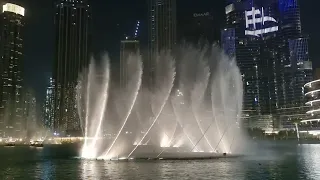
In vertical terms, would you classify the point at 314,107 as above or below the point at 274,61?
below

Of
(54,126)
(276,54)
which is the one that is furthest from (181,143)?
(276,54)

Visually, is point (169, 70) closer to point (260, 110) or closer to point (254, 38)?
point (260, 110)

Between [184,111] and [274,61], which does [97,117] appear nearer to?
[184,111]

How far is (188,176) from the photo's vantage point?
28297mm

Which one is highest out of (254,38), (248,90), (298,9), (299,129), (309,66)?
(298,9)

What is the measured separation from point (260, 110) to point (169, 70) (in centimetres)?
14203

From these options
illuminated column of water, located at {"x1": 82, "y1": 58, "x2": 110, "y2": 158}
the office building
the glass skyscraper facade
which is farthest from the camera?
the glass skyscraper facade

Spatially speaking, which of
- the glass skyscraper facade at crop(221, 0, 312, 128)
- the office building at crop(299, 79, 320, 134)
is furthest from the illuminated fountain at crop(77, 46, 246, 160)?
the glass skyscraper facade at crop(221, 0, 312, 128)

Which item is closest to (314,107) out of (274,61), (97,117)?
(274,61)

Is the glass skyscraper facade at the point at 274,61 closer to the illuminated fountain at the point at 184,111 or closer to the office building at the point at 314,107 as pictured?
the office building at the point at 314,107

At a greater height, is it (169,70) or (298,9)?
(298,9)

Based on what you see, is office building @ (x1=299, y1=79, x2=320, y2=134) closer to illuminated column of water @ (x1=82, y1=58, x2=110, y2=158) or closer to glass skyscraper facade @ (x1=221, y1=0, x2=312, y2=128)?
glass skyscraper facade @ (x1=221, y1=0, x2=312, y2=128)

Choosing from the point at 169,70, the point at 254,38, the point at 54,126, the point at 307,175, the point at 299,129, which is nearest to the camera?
the point at 307,175

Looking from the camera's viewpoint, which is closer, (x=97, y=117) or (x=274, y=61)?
(x=97, y=117)
